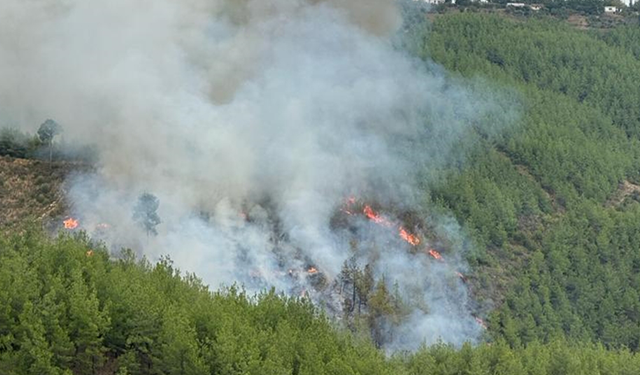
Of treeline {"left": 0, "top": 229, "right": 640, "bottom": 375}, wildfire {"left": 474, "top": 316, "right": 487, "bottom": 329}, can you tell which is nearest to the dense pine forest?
treeline {"left": 0, "top": 229, "right": 640, "bottom": 375}

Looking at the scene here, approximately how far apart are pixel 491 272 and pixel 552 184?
19.3m

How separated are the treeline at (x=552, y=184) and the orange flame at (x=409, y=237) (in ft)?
15.8

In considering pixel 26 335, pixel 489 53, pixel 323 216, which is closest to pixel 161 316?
pixel 26 335

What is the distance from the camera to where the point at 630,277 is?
8681 centimetres

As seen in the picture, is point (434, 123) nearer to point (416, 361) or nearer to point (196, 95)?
point (196, 95)

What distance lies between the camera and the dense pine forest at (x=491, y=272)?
161ft

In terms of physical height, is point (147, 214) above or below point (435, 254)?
above

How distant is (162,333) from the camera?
49.8m

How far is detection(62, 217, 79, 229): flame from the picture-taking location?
74312 mm

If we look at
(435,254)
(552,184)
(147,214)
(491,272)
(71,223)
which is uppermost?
(147,214)

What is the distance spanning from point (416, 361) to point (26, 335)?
23.2 m

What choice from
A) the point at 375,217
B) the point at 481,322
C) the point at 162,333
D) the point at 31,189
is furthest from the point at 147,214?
the point at 481,322

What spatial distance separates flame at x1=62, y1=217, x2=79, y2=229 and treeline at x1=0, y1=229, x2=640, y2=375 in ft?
38.4

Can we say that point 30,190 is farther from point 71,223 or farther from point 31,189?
point 71,223
